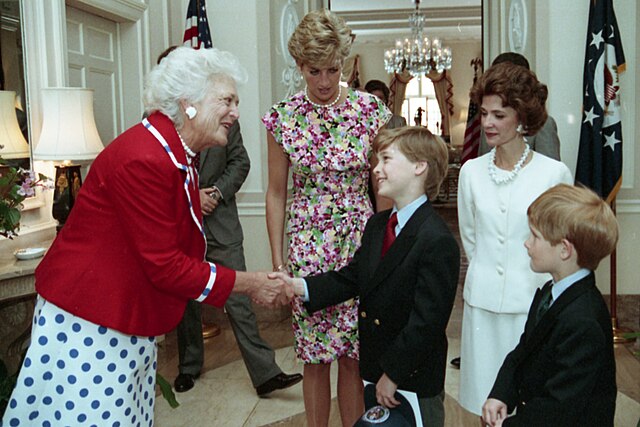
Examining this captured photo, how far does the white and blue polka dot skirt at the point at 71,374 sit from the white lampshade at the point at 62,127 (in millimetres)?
1603

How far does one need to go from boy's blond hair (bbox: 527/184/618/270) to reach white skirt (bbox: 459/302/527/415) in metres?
0.58

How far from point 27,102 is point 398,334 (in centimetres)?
246

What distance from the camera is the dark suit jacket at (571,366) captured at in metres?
1.71

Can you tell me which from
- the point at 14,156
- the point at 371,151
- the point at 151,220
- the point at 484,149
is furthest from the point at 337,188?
the point at 14,156

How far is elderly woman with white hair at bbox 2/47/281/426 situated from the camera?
185cm

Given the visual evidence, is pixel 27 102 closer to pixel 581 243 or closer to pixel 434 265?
pixel 434 265

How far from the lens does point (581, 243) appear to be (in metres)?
1.79

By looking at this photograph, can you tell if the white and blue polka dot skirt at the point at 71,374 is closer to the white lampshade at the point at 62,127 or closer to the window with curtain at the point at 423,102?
the white lampshade at the point at 62,127

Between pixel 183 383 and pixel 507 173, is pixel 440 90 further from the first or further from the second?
pixel 507 173

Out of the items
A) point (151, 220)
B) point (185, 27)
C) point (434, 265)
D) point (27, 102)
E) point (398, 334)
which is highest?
point (185, 27)

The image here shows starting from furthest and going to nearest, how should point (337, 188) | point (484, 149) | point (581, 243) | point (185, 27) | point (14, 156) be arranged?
point (185, 27)
point (484, 149)
point (14, 156)
point (337, 188)
point (581, 243)

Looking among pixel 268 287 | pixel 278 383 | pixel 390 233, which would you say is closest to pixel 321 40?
pixel 390 233

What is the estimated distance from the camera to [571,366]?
1705 mm

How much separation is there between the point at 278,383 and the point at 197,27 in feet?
8.09
